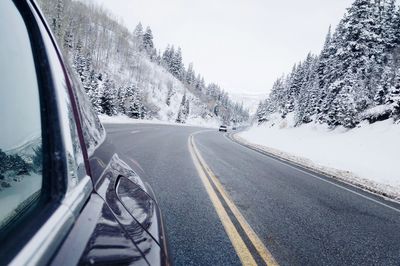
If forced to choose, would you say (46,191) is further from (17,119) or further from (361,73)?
(361,73)

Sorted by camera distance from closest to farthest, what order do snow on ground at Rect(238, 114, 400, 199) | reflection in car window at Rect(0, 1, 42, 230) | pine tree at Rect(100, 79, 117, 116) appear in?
reflection in car window at Rect(0, 1, 42, 230)
snow on ground at Rect(238, 114, 400, 199)
pine tree at Rect(100, 79, 117, 116)

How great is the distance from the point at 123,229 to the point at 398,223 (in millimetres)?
5359

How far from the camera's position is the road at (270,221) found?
119 inches

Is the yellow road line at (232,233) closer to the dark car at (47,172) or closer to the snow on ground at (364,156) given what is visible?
the dark car at (47,172)

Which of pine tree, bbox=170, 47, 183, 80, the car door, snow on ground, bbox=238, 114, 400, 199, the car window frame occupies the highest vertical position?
pine tree, bbox=170, 47, 183, 80

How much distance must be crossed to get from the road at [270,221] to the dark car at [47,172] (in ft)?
3.14

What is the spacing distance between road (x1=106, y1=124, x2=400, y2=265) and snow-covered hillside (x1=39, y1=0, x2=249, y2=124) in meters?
48.6

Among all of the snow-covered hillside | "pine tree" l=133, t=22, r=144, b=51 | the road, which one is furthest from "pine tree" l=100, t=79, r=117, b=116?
"pine tree" l=133, t=22, r=144, b=51

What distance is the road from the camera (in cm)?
302

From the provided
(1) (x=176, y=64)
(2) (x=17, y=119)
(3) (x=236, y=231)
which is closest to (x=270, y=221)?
(3) (x=236, y=231)

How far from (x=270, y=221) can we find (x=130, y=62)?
112 metres

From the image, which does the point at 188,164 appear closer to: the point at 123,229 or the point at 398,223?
the point at 398,223

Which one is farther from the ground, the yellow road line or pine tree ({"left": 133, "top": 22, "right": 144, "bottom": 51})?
pine tree ({"left": 133, "top": 22, "right": 144, "bottom": 51})

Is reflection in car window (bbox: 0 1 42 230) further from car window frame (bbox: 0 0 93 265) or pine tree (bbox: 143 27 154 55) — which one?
pine tree (bbox: 143 27 154 55)
